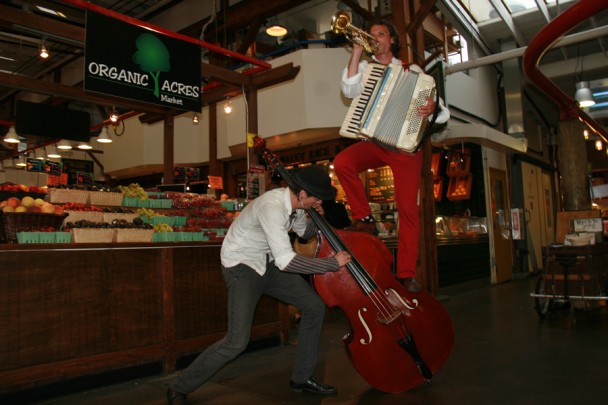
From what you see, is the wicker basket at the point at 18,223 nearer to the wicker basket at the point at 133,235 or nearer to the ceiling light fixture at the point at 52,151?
the wicker basket at the point at 133,235

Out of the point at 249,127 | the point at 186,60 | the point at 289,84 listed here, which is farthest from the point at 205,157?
the point at 186,60

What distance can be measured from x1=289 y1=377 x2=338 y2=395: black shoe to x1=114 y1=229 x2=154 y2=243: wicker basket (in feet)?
5.64

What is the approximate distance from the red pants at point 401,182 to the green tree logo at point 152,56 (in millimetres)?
2390

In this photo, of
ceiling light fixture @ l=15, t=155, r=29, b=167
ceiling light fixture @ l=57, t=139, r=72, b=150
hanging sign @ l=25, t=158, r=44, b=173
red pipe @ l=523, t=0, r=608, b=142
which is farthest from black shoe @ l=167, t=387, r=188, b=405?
ceiling light fixture @ l=15, t=155, r=29, b=167

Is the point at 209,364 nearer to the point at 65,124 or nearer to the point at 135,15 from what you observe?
the point at 65,124

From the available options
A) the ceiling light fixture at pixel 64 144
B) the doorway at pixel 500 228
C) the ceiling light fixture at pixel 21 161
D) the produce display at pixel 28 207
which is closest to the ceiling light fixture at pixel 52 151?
the ceiling light fixture at pixel 21 161

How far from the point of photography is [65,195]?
4188 mm

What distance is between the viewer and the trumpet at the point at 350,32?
111 inches

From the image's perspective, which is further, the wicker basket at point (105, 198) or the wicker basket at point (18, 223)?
the wicker basket at point (105, 198)

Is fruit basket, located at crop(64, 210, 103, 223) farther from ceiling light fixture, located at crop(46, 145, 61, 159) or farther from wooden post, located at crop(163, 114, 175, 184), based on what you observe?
ceiling light fixture, located at crop(46, 145, 61, 159)

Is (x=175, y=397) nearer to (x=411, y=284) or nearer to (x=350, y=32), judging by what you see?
(x=411, y=284)

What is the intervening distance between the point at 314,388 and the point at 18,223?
Answer: 2.39 meters

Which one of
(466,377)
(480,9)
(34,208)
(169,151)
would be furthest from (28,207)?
(480,9)

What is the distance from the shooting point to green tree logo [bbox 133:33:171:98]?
4621mm
